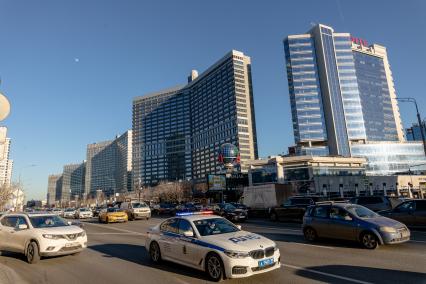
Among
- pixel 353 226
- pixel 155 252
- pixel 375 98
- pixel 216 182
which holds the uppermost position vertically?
pixel 375 98

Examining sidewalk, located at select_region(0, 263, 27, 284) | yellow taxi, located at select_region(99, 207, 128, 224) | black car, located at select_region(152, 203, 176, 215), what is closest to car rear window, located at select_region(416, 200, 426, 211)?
sidewalk, located at select_region(0, 263, 27, 284)

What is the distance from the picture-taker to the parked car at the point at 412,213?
1538cm

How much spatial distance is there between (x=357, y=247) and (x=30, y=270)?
10220 mm

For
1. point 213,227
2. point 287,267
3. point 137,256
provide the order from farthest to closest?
point 137,256, point 213,227, point 287,267

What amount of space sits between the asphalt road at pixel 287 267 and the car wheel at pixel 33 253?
0.20m

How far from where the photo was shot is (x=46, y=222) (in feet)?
36.3

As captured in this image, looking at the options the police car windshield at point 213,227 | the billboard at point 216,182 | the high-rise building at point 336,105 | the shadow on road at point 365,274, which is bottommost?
the shadow on road at point 365,274

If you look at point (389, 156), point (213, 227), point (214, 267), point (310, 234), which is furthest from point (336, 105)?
point (214, 267)

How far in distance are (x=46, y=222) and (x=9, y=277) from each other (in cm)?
302

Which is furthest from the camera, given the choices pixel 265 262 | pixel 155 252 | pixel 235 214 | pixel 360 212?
pixel 235 214

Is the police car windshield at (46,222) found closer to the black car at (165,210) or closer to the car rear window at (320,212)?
the car rear window at (320,212)

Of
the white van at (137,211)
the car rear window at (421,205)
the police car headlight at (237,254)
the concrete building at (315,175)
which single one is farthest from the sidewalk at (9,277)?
the concrete building at (315,175)

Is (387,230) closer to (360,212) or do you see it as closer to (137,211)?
(360,212)

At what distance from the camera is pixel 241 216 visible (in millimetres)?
25438
